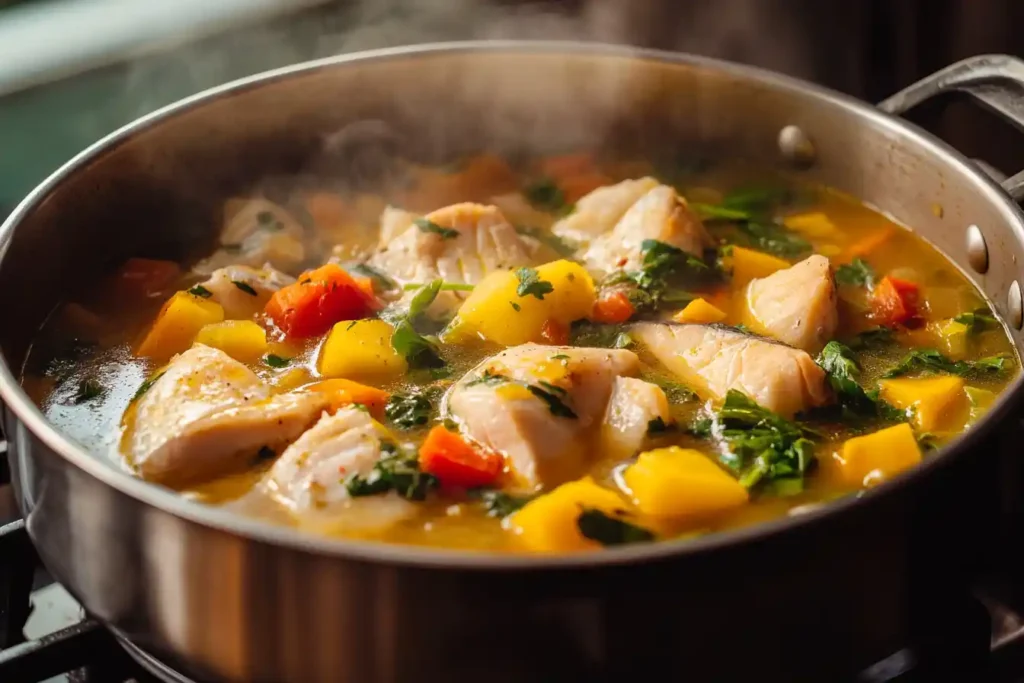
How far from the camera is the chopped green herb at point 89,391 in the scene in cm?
226

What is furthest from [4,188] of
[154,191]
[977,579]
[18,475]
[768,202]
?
[977,579]

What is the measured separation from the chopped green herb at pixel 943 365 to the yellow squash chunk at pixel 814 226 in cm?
62

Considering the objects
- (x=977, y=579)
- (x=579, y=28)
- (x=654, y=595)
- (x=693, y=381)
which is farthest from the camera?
(x=579, y=28)

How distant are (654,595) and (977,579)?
65 cm

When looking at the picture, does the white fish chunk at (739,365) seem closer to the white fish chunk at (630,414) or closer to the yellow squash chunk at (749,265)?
the white fish chunk at (630,414)

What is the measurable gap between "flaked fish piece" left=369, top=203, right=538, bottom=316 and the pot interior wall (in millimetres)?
544

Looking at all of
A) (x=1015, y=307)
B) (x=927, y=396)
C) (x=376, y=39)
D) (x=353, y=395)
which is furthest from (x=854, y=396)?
(x=376, y=39)

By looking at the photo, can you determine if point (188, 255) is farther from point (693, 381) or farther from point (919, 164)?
point (919, 164)

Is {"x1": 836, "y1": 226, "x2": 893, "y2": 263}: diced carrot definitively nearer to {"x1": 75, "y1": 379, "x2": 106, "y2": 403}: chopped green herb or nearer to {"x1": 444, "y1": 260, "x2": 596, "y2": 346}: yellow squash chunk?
{"x1": 444, "y1": 260, "x2": 596, "y2": 346}: yellow squash chunk

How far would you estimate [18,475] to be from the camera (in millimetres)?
1751

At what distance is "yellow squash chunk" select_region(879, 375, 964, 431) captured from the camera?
2.14m

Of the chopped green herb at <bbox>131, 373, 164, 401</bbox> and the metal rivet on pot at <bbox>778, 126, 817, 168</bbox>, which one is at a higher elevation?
the metal rivet on pot at <bbox>778, 126, 817, 168</bbox>

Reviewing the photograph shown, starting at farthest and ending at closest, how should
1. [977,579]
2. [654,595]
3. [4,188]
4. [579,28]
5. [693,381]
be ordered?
[579,28] → [4,188] → [693,381] → [977,579] → [654,595]

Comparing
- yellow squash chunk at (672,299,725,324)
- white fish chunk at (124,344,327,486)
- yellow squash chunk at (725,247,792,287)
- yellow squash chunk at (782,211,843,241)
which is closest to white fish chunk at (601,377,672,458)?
yellow squash chunk at (672,299,725,324)
